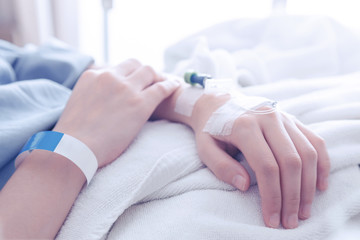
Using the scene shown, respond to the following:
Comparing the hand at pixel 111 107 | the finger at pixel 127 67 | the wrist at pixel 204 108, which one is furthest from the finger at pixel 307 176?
the finger at pixel 127 67

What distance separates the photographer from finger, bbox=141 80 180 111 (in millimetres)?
634

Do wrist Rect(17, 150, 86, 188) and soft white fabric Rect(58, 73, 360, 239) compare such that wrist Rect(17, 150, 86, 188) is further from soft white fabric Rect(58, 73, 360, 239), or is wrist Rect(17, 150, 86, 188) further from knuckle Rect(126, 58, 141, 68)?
knuckle Rect(126, 58, 141, 68)

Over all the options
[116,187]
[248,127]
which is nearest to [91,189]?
[116,187]

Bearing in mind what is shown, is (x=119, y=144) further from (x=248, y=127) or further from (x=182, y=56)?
(x=182, y=56)

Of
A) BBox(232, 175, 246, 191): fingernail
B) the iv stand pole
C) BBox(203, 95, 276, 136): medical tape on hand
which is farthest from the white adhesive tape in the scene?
the iv stand pole

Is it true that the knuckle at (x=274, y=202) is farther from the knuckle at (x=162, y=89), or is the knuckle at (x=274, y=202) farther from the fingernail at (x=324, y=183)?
the knuckle at (x=162, y=89)

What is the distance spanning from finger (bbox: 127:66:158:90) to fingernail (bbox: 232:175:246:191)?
0.99ft

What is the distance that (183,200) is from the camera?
1.44 feet

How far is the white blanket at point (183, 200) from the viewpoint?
40cm

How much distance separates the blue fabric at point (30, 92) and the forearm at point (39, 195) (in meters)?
0.08

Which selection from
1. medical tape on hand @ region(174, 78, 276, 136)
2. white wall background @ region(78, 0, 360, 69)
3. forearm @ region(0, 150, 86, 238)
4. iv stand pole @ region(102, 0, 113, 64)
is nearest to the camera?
forearm @ region(0, 150, 86, 238)

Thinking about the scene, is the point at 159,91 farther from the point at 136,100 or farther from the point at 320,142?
the point at 320,142

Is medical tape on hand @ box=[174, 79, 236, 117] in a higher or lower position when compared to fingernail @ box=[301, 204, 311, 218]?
higher

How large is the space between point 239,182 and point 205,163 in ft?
0.23
